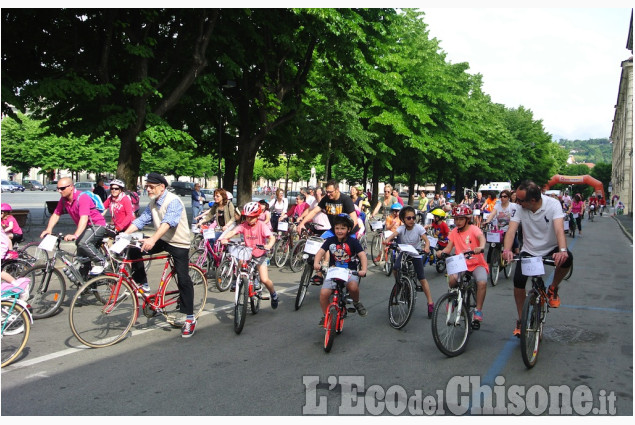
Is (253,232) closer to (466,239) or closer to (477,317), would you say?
(466,239)

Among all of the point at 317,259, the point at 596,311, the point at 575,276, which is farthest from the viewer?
the point at 575,276

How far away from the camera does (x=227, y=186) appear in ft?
86.7

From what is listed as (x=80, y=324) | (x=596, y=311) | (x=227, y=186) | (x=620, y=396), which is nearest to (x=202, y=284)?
(x=80, y=324)

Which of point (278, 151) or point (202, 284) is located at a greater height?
point (278, 151)

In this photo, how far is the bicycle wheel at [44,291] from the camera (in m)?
7.62

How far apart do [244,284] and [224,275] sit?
3.00 meters

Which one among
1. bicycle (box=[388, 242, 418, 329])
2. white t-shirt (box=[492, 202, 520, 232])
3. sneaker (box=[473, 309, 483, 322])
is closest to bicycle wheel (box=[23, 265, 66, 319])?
bicycle (box=[388, 242, 418, 329])

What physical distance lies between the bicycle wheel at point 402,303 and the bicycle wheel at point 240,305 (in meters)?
1.87

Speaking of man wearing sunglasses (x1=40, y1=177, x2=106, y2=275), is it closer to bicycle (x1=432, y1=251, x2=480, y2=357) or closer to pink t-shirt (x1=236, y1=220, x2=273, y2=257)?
pink t-shirt (x1=236, y1=220, x2=273, y2=257)

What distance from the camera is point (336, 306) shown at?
6336 millimetres

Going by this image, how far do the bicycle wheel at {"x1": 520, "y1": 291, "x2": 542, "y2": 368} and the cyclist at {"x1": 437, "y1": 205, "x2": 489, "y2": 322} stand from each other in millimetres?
897

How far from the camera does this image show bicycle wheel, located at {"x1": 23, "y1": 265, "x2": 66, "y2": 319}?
7.62m
